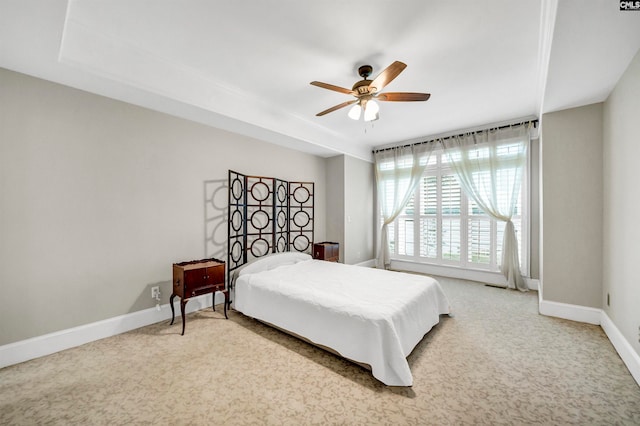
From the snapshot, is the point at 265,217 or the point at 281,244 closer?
the point at 265,217

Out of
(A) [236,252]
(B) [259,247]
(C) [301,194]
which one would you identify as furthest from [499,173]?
(A) [236,252]

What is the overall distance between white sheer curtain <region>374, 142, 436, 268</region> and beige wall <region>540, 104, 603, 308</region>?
6.80ft

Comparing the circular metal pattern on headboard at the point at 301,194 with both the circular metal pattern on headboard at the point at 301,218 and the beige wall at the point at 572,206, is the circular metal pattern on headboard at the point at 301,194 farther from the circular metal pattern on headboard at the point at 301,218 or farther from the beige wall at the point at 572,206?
the beige wall at the point at 572,206

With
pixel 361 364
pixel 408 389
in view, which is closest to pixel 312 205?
pixel 361 364

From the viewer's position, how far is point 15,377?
196 centimetres

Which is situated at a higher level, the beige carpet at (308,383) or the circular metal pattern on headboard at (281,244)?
the circular metal pattern on headboard at (281,244)

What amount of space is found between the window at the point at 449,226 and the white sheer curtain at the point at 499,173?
0.10 feet

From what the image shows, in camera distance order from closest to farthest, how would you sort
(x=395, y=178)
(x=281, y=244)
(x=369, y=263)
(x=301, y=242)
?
(x=281, y=244) → (x=301, y=242) → (x=395, y=178) → (x=369, y=263)

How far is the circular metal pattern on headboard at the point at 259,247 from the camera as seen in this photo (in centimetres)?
399

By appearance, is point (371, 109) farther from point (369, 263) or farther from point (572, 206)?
point (369, 263)

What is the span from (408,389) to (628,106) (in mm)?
2991

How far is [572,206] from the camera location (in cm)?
293

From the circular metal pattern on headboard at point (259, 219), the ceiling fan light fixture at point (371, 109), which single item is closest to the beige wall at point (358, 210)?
the circular metal pattern on headboard at point (259, 219)

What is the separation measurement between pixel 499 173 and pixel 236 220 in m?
4.42
